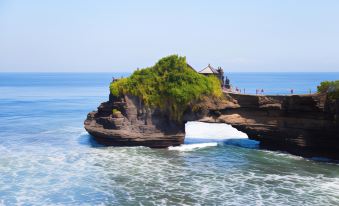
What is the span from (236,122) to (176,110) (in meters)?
5.21

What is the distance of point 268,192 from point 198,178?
15.2ft

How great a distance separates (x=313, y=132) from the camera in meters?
30.6

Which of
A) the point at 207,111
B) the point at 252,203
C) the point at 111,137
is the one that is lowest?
the point at 252,203

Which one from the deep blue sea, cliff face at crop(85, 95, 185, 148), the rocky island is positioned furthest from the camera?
cliff face at crop(85, 95, 185, 148)

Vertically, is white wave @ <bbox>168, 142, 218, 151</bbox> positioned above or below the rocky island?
below

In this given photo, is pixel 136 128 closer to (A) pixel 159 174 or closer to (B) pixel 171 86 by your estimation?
(B) pixel 171 86

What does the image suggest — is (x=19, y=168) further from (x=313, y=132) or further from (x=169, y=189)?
(x=313, y=132)

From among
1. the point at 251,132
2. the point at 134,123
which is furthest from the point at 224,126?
the point at 134,123

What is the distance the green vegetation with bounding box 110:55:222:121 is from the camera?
33.1 meters

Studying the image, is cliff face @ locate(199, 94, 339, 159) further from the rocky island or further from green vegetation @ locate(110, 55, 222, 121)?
green vegetation @ locate(110, 55, 222, 121)

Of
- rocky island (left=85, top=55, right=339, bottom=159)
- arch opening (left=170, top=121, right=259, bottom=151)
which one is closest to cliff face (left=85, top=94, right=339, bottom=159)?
rocky island (left=85, top=55, right=339, bottom=159)

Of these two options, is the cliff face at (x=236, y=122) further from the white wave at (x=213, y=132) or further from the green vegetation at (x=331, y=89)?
the white wave at (x=213, y=132)

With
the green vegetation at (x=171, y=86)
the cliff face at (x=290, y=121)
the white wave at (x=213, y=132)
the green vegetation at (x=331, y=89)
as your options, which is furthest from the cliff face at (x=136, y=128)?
the green vegetation at (x=331, y=89)

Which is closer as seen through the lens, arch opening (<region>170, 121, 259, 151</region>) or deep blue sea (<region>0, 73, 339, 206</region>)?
deep blue sea (<region>0, 73, 339, 206</region>)
